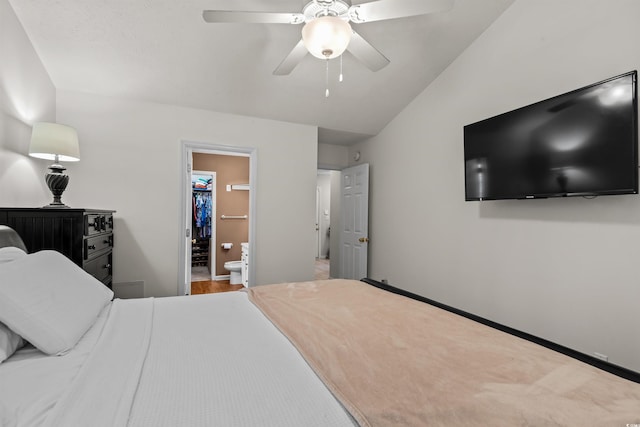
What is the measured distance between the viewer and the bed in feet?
2.31

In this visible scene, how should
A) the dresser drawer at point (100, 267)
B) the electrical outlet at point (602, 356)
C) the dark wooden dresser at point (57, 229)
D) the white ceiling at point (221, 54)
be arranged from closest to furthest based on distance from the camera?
the dark wooden dresser at point (57, 229)
the electrical outlet at point (602, 356)
the dresser drawer at point (100, 267)
the white ceiling at point (221, 54)

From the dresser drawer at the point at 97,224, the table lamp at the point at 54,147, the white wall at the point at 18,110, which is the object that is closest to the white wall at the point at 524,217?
the dresser drawer at the point at 97,224

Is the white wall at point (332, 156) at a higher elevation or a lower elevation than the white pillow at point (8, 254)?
higher

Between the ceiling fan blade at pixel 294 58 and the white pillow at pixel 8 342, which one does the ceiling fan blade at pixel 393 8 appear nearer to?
the ceiling fan blade at pixel 294 58

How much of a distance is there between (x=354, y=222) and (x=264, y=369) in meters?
3.80

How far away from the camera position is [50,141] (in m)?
2.18

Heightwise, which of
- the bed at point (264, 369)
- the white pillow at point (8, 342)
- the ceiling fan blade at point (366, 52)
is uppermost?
the ceiling fan blade at point (366, 52)

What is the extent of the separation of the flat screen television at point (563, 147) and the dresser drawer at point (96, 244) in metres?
3.03

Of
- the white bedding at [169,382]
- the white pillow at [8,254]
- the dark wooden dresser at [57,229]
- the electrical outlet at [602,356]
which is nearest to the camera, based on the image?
the white bedding at [169,382]

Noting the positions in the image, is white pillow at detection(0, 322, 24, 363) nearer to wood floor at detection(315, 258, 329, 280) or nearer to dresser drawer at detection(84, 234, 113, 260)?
dresser drawer at detection(84, 234, 113, 260)

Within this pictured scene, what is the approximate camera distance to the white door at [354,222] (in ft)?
14.4

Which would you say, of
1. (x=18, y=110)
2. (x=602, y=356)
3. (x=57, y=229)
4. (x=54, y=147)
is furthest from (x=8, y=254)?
(x=602, y=356)

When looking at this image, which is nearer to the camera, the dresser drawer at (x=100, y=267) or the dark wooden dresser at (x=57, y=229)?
the dark wooden dresser at (x=57, y=229)

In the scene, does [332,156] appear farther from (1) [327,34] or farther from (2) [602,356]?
(2) [602,356]
